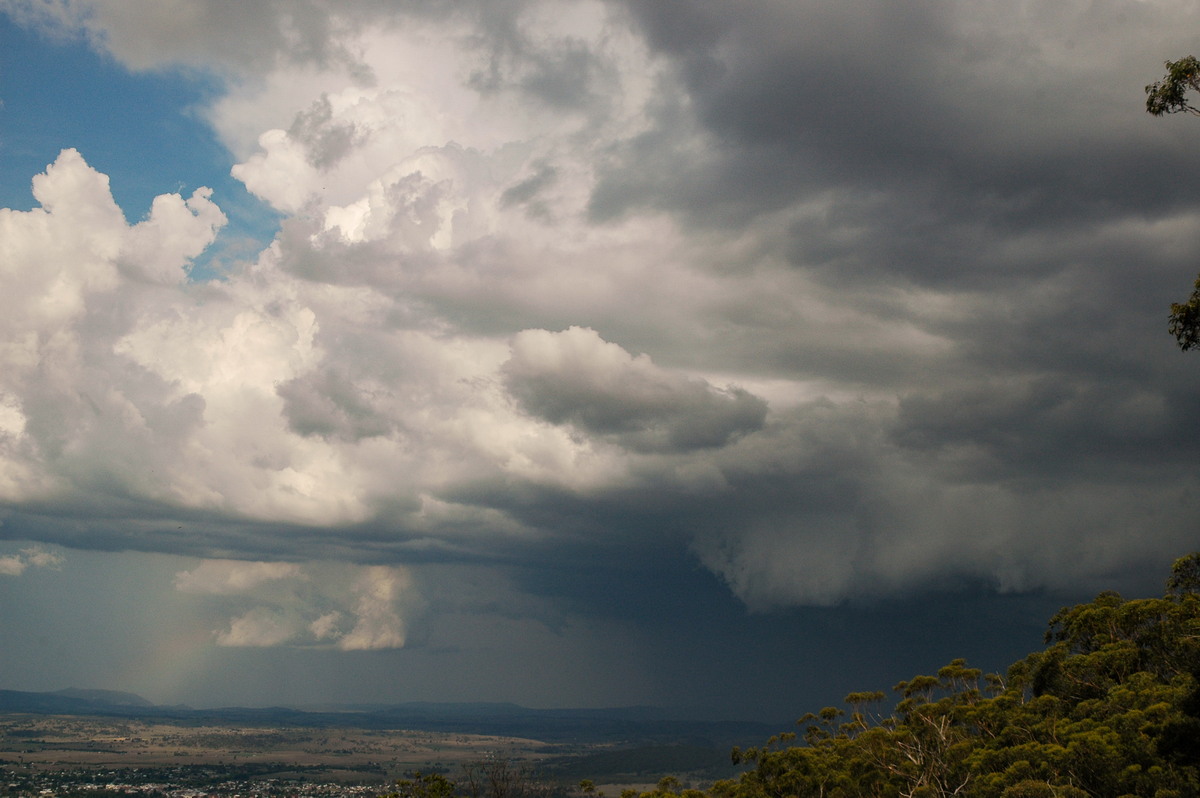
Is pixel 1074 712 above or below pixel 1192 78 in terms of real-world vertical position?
below

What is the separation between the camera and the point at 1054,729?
196 feet

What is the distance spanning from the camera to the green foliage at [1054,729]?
50312mm

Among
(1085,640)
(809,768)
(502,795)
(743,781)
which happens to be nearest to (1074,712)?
(1085,640)

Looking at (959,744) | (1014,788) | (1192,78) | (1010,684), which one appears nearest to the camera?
(1192,78)

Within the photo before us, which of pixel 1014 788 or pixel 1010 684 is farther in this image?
pixel 1010 684

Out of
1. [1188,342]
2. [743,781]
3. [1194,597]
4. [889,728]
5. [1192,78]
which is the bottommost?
[743,781]

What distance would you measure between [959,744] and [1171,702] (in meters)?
19.3

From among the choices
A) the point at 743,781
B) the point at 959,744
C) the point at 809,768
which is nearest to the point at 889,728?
the point at 809,768

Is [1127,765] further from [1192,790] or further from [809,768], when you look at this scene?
[809,768]

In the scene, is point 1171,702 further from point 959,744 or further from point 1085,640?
point 1085,640

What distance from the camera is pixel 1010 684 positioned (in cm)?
8531

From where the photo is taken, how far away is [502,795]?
287 feet

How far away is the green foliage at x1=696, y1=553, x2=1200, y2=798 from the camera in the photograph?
165 ft

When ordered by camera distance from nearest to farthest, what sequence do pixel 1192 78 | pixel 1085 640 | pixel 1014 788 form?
pixel 1192 78 < pixel 1014 788 < pixel 1085 640
